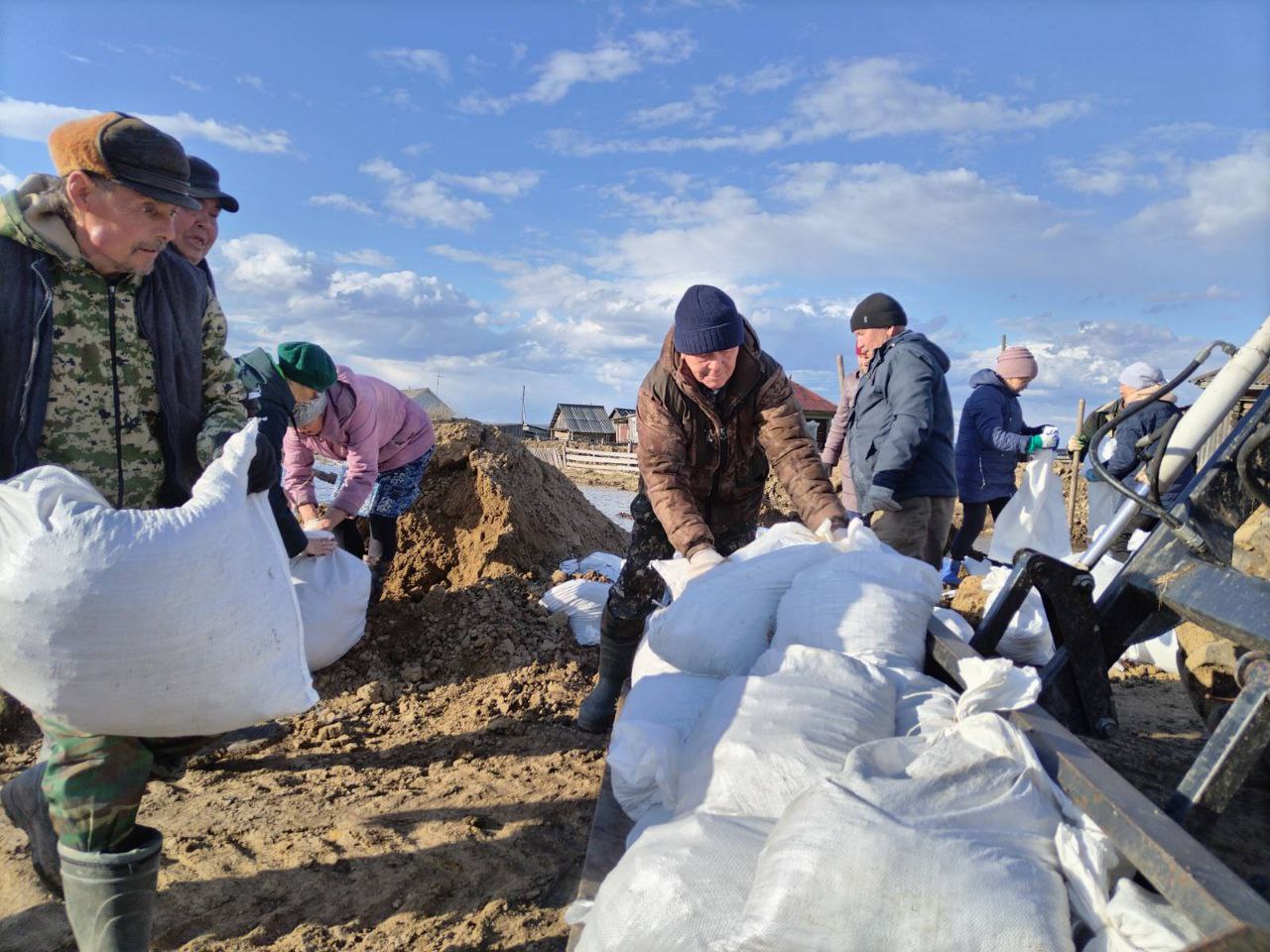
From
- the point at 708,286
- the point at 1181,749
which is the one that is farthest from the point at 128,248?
the point at 1181,749

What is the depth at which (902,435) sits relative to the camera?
3941mm

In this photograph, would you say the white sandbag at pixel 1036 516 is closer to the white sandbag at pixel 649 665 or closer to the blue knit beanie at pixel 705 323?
the blue knit beanie at pixel 705 323

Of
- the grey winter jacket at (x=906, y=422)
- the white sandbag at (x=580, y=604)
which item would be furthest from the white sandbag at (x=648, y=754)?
the white sandbag at (x=580, y=604)

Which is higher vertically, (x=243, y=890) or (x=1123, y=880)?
(x=1123, y=880)

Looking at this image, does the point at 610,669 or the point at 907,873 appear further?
the point at 610,669

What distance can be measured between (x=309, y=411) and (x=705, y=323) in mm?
2318

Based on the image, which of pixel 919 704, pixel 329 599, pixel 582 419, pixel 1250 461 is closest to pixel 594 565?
pixel 329 599

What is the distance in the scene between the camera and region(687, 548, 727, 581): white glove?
2564 millimetres

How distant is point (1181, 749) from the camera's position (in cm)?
301

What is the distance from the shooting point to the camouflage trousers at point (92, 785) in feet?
5.86

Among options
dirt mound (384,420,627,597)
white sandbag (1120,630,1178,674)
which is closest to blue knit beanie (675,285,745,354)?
dirt mound (384,420,627,597)

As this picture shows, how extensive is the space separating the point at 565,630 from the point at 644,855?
10.7 feet

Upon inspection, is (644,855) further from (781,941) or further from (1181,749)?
(1181,749)

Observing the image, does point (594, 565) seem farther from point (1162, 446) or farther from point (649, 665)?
point (1162, 446)
